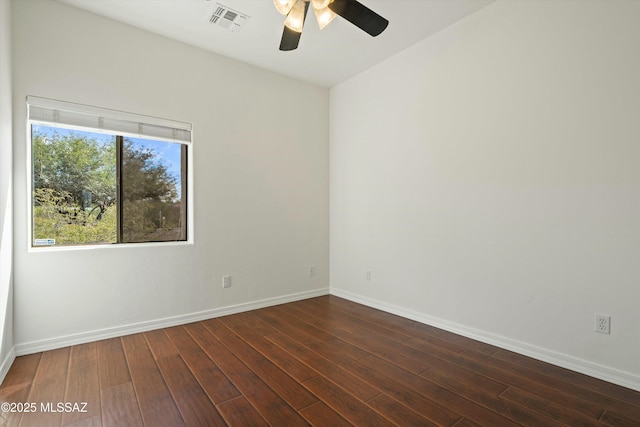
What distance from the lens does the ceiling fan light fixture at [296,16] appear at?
6.92 ft

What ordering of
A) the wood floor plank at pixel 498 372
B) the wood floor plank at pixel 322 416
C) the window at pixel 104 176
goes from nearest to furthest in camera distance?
the wood floor plank at pixel 322 416 < the wood floor plank at pixel 498 372 < the window at pixel 104 176

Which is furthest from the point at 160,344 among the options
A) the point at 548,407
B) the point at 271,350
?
the point at 548,407

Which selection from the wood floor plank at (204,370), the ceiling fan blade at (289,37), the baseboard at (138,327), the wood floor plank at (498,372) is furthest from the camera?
the baseboard at (138,327)

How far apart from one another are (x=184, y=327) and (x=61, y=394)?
45.1 inches

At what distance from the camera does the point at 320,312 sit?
3.45m

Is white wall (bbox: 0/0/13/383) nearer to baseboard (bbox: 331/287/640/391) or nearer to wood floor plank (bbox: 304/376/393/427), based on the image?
wood floor plank (bbox: 304/376/393/427)

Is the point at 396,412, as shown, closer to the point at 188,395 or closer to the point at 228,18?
the point at 188,395

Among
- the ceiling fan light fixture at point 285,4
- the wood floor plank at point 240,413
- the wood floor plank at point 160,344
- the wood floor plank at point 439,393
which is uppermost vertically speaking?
the ceiling fan light fixture at point 285,4

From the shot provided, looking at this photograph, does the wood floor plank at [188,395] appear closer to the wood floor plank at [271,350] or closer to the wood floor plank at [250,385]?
the wood floor plank at [250,385]

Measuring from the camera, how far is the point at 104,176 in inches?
111

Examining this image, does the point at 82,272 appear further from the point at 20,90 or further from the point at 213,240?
the point at 20,90

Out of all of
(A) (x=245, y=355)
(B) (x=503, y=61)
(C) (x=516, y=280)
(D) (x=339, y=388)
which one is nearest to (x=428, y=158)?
(B) (x=503, y=61)

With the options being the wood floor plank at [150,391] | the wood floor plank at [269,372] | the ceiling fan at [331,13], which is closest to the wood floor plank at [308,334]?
the wood floor plank at [269,372]

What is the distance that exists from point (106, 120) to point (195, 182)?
0.91m
